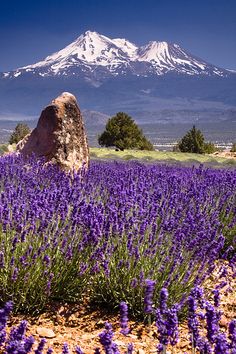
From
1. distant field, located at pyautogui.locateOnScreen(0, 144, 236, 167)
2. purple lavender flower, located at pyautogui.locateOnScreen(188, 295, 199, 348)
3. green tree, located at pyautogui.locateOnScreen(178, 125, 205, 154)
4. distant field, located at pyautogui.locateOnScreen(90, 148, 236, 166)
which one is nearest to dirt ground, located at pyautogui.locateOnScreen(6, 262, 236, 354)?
purple lavender flower, located at pyautogui.locateOnScreen(188, 295, 199, 348)

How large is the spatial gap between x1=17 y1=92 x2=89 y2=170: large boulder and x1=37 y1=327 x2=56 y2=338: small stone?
736cm

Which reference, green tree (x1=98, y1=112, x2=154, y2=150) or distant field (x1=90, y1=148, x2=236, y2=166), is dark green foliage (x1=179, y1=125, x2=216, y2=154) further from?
distant field (x1=90, y1=148, x2=236, y2=166)

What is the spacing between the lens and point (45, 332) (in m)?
3.29

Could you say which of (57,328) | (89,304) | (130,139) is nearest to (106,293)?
(89,304)

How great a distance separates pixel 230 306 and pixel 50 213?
1.72 metres

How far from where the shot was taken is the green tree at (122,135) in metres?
38.8

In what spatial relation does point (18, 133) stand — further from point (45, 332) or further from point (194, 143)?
point (45, 332)

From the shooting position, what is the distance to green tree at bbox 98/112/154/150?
38.8 metres

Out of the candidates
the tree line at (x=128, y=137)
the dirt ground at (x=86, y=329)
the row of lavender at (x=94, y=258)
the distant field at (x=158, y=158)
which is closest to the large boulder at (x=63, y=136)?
the row of lavender at (x=94, y=258)

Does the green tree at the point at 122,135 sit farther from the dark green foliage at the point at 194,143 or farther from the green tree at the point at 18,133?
the green tree at the point at 18,133

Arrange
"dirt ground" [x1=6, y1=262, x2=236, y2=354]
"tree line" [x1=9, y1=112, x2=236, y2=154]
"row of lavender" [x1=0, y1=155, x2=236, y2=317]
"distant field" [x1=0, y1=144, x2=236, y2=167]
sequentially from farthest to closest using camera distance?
"tree line" [x1=9, y1=112, x2=236, y2=154], "distant field" [x1=0, y1=144, x2=236, y2=167], "row of lavender" [x1=0, y1=155, x2=236, y2=317], "dirt ground" [x1=6, y1=262, x2=236, y2=354]

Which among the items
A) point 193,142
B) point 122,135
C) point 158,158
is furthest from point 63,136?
point 122,135

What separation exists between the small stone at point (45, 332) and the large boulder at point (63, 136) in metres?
7.36

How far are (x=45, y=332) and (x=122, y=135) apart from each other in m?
37.1
